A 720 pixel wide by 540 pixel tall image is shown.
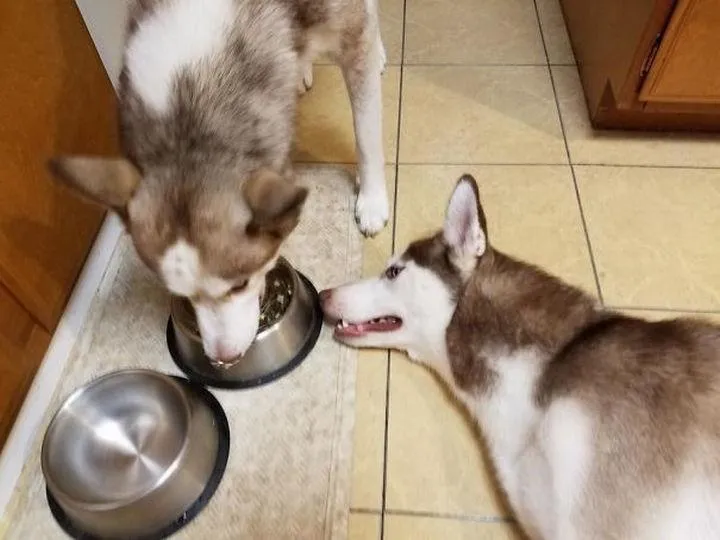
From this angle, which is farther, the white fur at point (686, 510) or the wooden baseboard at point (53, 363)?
the wooden baseboard at point (53, 363)

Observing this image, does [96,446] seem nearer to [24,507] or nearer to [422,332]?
[24,507]

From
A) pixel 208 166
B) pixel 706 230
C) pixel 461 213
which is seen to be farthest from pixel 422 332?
pixel 706 230

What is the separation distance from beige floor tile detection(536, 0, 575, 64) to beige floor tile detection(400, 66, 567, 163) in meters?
0.12

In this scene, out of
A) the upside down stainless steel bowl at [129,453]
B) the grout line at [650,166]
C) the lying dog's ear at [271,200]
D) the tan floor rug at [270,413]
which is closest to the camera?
the lying dog's ear at [271,200]

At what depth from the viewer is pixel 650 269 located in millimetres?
2193

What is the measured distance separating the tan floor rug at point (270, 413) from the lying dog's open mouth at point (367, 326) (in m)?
0.07

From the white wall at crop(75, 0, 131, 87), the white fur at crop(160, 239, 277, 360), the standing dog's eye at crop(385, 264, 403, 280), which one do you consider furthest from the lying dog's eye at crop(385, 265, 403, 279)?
the white wall at crop(75, 0, 131, 87)

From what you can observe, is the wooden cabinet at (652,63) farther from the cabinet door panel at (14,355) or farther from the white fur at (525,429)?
the cabinet door panel at (14,355)

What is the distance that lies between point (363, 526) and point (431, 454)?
0.90 ft

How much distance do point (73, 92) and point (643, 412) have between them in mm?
1896

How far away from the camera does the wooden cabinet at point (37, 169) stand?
182 cm

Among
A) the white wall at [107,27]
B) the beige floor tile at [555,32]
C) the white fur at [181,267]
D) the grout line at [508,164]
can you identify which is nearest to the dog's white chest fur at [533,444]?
the white fur at [181,267]

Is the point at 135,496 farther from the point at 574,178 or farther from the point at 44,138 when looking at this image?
the point at 574,178

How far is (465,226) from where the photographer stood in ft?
5.49
